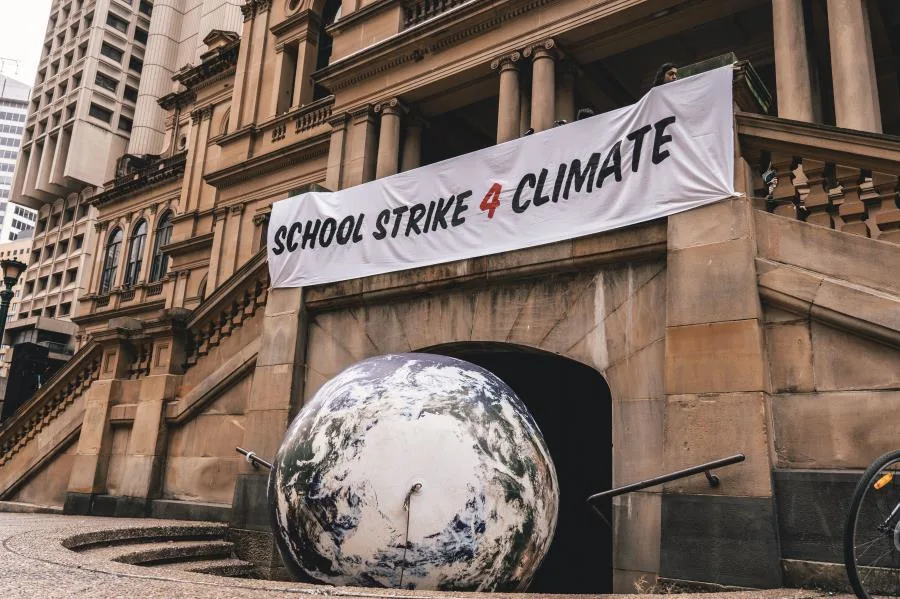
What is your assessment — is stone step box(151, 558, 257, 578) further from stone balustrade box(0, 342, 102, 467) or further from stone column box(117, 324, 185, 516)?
stone balustrade box(0, 342, 102, 467)

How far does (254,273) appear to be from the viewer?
11.1 m

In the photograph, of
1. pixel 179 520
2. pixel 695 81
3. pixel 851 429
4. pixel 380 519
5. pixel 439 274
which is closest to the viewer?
pixel 380 519

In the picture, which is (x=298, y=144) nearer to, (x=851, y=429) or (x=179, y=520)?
(x=179, y=520)

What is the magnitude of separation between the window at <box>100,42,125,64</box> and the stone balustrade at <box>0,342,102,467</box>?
65810mm

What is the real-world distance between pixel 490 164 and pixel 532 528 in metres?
5.38

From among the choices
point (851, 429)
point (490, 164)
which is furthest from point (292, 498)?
point (490, 164)

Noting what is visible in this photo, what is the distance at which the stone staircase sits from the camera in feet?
23.7

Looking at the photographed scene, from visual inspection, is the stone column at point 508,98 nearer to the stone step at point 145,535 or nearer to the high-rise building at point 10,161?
the stone step at point 145,535

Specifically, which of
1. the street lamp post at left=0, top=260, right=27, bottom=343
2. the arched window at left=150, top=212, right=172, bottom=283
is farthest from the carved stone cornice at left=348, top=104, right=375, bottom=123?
the arched window at left=150, top=212, right=172, bottom=283

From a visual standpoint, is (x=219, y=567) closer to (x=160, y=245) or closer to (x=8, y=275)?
(x=8, y=275)

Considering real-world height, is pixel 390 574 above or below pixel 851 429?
below

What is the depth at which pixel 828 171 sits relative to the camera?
21.3 ft

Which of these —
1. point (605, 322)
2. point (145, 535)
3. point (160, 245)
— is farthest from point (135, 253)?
point (605, 322)

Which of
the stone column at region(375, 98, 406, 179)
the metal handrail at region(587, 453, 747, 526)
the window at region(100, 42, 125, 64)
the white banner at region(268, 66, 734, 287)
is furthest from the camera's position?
the window at region(100, 42, 125, 64)
